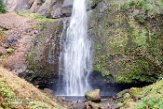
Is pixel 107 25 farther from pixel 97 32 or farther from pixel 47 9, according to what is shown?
pixel 47 9

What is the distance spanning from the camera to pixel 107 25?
742 inches

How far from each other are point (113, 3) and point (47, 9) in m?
6.45

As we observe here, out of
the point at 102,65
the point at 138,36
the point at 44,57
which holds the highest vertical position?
the point at 138,36

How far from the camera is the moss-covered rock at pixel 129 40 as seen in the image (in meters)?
17.6

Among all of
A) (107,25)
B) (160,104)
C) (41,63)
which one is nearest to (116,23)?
(107,25)

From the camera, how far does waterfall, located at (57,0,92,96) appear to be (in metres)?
18.3

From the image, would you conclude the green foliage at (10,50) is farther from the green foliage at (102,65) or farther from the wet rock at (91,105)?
the wet rock at (91,105)

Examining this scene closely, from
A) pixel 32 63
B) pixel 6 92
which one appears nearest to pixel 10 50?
pixel 32 63

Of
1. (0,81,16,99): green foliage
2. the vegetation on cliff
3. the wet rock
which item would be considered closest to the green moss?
the wet rock

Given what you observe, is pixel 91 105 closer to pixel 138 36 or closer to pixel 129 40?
pixel 129 40

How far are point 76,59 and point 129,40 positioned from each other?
3116mm

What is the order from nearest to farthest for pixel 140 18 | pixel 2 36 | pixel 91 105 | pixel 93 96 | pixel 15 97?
pixel 15 97 < pixel 91 105 < pixel 93 96 < pixel 140 18 < pixel 2 36

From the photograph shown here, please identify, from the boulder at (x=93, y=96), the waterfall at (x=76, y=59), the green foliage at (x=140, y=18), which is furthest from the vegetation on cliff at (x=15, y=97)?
the green foliage at (x=140, y=18)

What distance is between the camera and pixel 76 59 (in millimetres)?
19141
